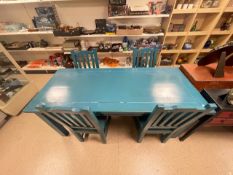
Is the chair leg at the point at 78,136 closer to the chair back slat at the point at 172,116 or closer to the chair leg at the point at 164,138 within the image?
the chair back slat at the point at 172,116

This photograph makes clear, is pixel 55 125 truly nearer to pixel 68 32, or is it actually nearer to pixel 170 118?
pixel 170 118

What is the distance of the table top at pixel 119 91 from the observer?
3.62 ft

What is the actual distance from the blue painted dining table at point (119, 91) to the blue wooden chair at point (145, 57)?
197 millimetres

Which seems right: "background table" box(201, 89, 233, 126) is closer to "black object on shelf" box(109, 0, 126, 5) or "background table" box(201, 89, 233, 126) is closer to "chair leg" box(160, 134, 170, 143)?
"chair leg" box(160, 134, 170, 143)

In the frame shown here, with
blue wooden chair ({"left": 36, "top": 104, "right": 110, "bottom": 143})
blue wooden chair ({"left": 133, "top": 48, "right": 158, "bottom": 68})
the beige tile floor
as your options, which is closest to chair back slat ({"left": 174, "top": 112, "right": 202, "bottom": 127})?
the beige tile floor

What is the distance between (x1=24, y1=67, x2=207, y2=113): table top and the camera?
Result: 3.62ft

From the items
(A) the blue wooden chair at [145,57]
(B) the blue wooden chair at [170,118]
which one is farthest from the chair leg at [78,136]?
(A) the blue wooden chair at [145,57]

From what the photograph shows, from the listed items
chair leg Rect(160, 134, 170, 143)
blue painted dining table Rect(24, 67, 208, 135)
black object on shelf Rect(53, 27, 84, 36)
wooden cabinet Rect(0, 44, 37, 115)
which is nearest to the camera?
blue painted dining table Rect(24, 67, 208, 135)

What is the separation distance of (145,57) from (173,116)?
0.96 m

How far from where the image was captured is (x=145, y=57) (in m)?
1.66

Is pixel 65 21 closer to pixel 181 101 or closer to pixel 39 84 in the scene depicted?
pixel 39 84

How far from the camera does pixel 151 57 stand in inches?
64.6

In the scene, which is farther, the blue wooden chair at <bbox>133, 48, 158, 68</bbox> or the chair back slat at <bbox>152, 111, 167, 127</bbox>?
the blue wooden chair at <bbox>133, 48, 158, 68</bbox>

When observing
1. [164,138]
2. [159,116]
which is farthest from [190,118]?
[164,138]
